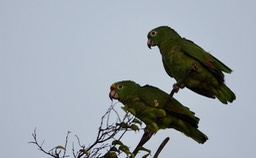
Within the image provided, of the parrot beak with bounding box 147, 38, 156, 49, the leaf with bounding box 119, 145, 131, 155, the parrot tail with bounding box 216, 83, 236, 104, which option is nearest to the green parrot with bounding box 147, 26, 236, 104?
the parrot tail with bounding box 216, 83, 236, 104

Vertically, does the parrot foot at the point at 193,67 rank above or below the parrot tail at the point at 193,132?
above

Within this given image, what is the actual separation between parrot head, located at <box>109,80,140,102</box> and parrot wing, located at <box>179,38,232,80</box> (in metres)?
0.89

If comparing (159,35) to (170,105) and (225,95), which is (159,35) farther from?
(170,105)

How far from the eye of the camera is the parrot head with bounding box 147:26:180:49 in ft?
21.8

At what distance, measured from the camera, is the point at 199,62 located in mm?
5949

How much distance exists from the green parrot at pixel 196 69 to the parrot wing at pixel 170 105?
0.90 ft

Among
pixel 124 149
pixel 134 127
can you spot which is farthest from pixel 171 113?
pixel 124 149

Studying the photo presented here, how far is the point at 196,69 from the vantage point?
5.91 m

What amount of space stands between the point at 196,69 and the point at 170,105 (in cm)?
78

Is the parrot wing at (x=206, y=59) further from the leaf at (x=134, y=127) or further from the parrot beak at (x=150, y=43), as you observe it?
the leaf at (x=134, y=127)

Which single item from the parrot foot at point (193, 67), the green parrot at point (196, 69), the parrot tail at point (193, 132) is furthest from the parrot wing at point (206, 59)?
the parrot tail at point (193, 132)

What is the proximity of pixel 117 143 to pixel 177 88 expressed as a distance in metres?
2.52

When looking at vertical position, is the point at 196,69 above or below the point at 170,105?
above

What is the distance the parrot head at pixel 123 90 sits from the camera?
19.8 ft
